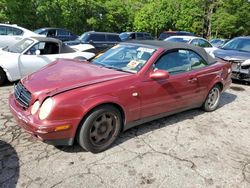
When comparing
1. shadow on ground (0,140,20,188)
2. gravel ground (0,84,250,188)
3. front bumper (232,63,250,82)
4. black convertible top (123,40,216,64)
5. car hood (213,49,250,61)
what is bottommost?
gravel ground (0,84,250,188)

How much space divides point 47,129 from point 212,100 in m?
3.84

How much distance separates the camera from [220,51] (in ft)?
30.7

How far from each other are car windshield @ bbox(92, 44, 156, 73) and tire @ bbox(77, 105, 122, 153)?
813mm

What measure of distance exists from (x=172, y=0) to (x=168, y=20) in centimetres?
381

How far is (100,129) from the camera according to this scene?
371 centimetres

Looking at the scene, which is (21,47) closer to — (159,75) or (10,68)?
(10,68)

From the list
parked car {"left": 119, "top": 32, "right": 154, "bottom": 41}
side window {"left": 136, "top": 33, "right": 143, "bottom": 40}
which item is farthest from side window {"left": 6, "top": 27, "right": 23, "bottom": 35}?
side window {"left": 136, "top": 33, "right": 143, "bottom": 40}

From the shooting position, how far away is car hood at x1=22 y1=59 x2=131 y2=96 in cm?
347

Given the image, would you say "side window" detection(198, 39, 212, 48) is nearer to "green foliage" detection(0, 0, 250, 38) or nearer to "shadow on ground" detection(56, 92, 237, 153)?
"shadow on ground" detection(56, 92, 237, 153)

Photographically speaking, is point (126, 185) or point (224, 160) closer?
point (126, 185)

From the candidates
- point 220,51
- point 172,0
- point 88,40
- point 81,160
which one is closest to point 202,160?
point 81,160

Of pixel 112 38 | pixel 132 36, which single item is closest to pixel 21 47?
pixel 112 38

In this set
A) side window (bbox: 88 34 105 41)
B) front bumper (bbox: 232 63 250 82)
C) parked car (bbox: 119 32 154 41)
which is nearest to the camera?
front bumper (bbox: 232 63 250 82)

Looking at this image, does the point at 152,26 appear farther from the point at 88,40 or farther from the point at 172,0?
the point at 88,40
